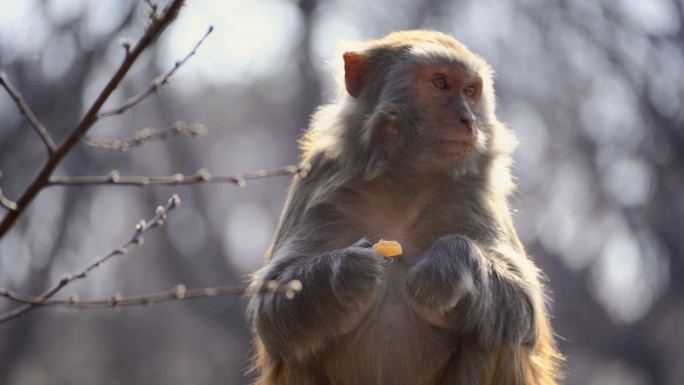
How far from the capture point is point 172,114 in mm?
23391

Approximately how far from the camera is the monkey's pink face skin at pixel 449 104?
5.73 metres

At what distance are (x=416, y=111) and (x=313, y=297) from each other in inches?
46.3

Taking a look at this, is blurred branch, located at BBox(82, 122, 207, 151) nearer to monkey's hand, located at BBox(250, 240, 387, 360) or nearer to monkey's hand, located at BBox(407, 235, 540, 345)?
monkey's hand, located at BBox(250, 240, 387, 360)

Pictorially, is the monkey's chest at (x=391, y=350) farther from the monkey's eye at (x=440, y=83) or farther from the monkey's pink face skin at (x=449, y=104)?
the monkey's eye at (x=440, y=83)

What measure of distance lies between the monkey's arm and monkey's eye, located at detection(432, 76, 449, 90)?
41.7 inches

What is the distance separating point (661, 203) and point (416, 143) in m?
15.6

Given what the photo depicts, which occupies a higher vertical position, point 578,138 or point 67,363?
point 578,138

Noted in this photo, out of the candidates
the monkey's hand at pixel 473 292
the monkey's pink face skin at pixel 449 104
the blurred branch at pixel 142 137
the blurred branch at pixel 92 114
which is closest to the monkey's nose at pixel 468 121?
the monkey's pink face skin at pixel 449 104

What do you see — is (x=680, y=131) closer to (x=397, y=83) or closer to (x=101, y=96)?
(x=397, y=83)

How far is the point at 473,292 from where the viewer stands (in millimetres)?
5445

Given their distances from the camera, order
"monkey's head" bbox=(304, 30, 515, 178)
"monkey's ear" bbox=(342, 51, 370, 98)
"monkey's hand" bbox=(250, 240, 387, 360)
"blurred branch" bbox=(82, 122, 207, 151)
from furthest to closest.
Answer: "monkey's ear" bbox=(342, 51, 370, 98) < "monkey's head" bbox=(304, 30, 515, 178) < "monkey's hand" bbox=(250, 240, 387, 360) < "blurred branch" bbox=(82, 122, 207, 151)

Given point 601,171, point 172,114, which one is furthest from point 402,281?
point 172,114

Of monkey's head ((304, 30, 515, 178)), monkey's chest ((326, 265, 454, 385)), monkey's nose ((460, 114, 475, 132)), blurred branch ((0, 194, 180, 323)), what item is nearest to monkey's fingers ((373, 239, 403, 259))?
monkey's chest ((326, 265, 454, 385))

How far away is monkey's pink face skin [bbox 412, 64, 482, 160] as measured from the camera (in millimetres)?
5727
